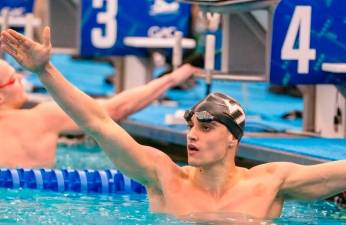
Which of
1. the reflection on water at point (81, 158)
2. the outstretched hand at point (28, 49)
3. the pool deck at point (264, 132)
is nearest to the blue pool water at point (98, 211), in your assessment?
the pool deck at point (264, 132)

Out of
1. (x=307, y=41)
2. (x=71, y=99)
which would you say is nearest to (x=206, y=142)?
(x=71, y=99)

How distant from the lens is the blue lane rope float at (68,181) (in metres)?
6.02

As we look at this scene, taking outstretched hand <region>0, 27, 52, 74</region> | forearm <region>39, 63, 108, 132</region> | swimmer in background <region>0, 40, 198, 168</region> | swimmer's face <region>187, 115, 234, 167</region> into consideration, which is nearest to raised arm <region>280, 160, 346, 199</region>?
swimmer's face <region>187, 115, 234, 167</region>

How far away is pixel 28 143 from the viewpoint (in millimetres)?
6238

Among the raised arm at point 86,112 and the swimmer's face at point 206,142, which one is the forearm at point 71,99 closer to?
the raised arm at point 86,112

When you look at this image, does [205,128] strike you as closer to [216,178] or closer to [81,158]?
[216,178]

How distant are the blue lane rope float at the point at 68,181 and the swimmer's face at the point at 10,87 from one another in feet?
1.38

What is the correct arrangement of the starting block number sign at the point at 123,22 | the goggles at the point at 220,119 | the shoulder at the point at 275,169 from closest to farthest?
the goggles at the point at 220,119, the shoulder at the point at 275,169, the starting block number sign at the point at 123,22

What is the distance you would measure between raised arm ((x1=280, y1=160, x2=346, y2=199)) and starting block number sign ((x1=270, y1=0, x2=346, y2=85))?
236 cm

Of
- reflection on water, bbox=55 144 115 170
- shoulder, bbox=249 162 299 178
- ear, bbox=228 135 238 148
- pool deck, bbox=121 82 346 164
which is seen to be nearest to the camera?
ear, bbox=228 135 238 148

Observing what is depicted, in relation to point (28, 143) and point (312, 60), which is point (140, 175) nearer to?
point (28, 143)

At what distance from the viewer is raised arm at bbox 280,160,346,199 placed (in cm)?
446

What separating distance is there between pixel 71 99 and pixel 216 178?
747mm

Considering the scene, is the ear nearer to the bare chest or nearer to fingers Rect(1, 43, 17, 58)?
the bare chest
